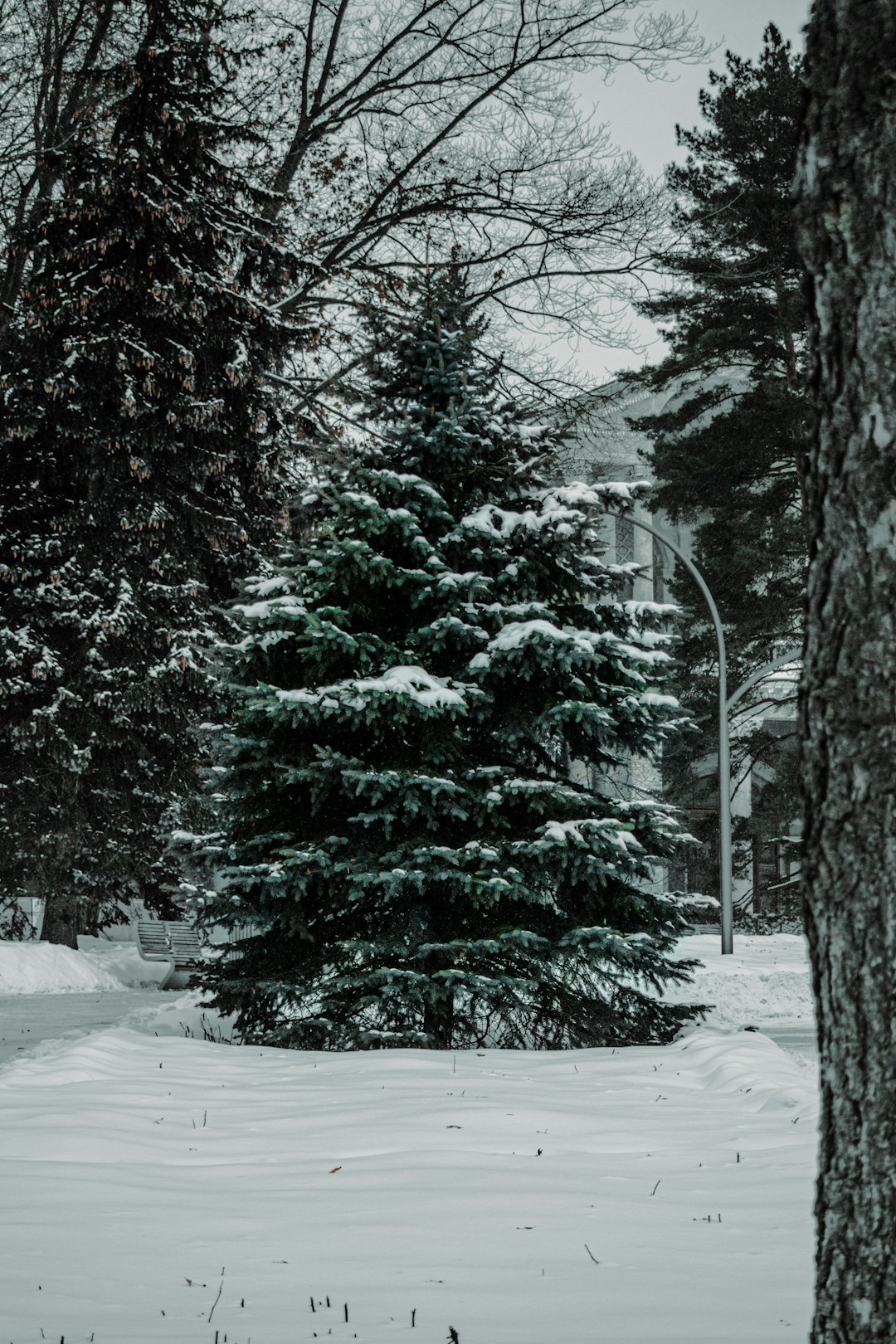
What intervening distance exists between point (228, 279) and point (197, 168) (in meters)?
1.48

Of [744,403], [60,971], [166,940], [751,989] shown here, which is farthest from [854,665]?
[744,403]

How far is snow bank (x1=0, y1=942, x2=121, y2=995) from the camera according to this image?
1956cm

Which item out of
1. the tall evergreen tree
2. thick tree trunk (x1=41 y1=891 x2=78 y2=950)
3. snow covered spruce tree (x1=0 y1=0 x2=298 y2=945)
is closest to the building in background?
the tall evergreen tree

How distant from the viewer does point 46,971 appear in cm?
2025

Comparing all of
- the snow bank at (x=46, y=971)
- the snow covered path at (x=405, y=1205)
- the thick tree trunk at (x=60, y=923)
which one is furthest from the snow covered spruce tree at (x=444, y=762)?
the thick tree trunk at (x=60, y=923)

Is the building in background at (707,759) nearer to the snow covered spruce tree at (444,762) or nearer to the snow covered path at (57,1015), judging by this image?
the snow covered spruce tree at (444,762)

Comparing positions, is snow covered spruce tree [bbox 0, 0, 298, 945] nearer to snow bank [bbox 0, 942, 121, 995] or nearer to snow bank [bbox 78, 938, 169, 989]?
snow bank [bbox 0, 942, 121, 995]

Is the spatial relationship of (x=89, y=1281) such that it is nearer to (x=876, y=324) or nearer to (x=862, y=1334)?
(x=862, y=1334)

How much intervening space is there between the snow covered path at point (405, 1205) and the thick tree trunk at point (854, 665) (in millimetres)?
937

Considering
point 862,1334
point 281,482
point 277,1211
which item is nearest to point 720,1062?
point 277,1211

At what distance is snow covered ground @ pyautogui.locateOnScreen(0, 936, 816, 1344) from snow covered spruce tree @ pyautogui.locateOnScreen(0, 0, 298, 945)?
10.3 metres

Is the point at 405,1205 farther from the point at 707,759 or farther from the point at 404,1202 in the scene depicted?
the point at 707,759

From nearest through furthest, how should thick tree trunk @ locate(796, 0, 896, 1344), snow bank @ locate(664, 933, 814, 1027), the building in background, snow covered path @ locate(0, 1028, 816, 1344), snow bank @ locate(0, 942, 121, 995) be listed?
thick tree trunk @ locate(796, 0, 896, 1344) < snow covered path @ locate(0, 1028, 816, 1344) < snow bank @ locate(664, 933, 814, 1027) < snow bank @ locate(0, 942, 121, 995) < the building in background

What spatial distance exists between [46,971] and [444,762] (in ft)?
41.1
